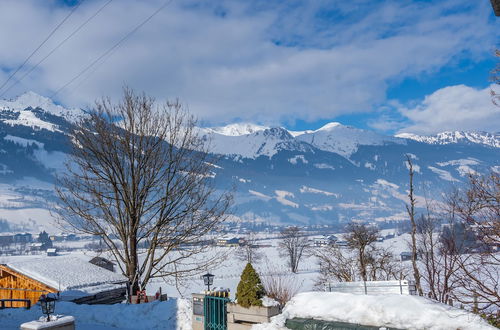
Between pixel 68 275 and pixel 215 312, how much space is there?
1627 centimetres

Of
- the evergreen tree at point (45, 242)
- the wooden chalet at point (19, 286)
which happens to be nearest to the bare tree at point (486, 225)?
the wooden chalet at point (19, 286)

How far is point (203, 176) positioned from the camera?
645 inches

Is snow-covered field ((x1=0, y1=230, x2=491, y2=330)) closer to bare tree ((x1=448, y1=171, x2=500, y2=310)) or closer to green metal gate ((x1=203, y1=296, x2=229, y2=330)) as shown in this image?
green metal gate ((x1=203, y1=296, x2=229, y2=330))

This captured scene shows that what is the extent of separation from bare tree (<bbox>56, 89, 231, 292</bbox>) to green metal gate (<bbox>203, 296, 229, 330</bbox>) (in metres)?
2.72

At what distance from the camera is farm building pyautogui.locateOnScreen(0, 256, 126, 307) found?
73.2ft

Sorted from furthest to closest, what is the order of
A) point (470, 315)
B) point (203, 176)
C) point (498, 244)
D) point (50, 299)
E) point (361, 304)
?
point (203, 176)
point (50, 299)
point (498, 244)
point (361, 304)
point (470, 315)

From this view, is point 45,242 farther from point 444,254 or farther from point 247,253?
point 444,254

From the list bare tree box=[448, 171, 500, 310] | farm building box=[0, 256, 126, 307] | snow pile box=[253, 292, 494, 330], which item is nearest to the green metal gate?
snow pile box=[253, 292, 494, 330]

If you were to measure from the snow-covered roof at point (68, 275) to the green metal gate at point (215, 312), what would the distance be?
1284 cm

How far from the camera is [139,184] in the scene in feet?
52.4

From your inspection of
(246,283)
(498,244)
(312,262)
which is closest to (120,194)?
(246,283)

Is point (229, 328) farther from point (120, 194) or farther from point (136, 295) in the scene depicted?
point (120, 194)

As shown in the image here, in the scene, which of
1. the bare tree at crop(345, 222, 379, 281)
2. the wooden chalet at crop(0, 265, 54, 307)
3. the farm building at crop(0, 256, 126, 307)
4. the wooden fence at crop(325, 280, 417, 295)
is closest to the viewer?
the wooden fence at crop(325, 280, 417, 295)

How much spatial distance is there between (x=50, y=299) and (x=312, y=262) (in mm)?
90719
